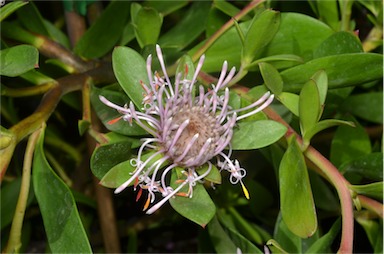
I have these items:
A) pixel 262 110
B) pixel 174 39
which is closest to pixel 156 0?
pixel 174 39

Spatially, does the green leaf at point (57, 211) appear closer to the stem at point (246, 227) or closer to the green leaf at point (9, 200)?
the green leaf at point (9, 200)

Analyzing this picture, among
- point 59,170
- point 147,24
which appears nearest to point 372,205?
point 147,24

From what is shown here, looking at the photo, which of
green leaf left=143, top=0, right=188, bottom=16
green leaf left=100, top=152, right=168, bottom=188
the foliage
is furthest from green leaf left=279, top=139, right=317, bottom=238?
green leaf left=143, top=0, right=188, bottom=16

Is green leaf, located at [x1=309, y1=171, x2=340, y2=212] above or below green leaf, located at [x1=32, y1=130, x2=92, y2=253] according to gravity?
below

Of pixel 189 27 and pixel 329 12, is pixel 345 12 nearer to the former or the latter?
pixel 329 12

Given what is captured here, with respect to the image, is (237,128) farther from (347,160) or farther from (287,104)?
(347,160)

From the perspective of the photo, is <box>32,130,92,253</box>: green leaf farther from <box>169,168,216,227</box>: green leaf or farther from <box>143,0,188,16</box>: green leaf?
<box>143,0,188,16</box>: green leaf
